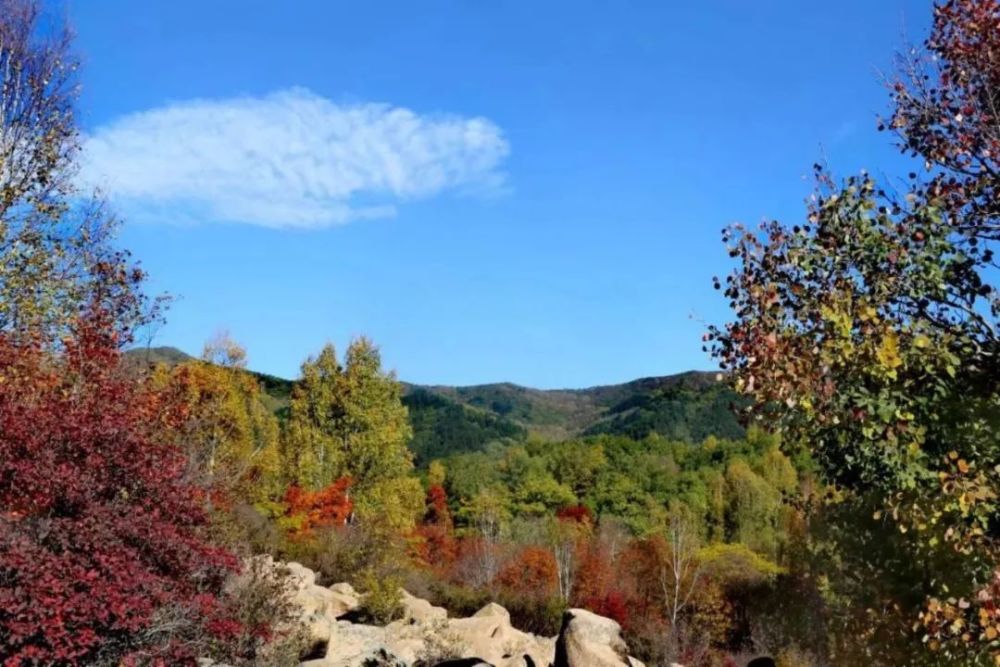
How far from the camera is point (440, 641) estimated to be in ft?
55.1

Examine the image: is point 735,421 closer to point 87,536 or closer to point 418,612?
point 418,612

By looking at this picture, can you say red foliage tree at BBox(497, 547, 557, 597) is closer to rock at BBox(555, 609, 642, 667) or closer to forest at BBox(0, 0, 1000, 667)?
forest at BBox(0, 0, 1000, 667)

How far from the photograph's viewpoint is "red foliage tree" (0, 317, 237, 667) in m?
8.07

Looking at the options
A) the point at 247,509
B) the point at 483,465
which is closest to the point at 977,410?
the point at 247,509

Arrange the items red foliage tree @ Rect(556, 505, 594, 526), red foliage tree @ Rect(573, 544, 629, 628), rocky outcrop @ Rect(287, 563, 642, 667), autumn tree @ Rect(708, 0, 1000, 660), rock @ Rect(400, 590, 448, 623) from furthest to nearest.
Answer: red foliage tree @ Rect(556, 505, 594, 526) < red foliage tree @ Rect(573, 544, 629, 628) < rock @ Rect(400, 590, 448, 623) < rocky outcrop @ Rect(287, 563, 642, 667) < autumn tree @ Rect(708, 0, 1000, 660)

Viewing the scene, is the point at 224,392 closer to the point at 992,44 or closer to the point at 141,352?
the point at 141,352

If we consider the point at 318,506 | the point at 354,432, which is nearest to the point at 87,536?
the point at 318,506

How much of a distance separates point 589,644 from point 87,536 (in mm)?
9130

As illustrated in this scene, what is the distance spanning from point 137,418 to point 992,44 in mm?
10793

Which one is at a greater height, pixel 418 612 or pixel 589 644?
pixel 589 644

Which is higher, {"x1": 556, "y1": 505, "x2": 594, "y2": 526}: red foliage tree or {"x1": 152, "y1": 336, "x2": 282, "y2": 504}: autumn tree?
{"x1": 152, "y1": 336, "x2": 282, "y2": 504}: autumn tree

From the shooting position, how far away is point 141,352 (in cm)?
2152

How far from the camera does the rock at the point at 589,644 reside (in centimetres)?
1487

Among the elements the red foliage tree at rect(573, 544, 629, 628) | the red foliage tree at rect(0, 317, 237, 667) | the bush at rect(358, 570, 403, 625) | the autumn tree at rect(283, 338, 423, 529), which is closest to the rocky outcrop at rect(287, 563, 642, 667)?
the bush at rect(358, 570, 403, 625)
